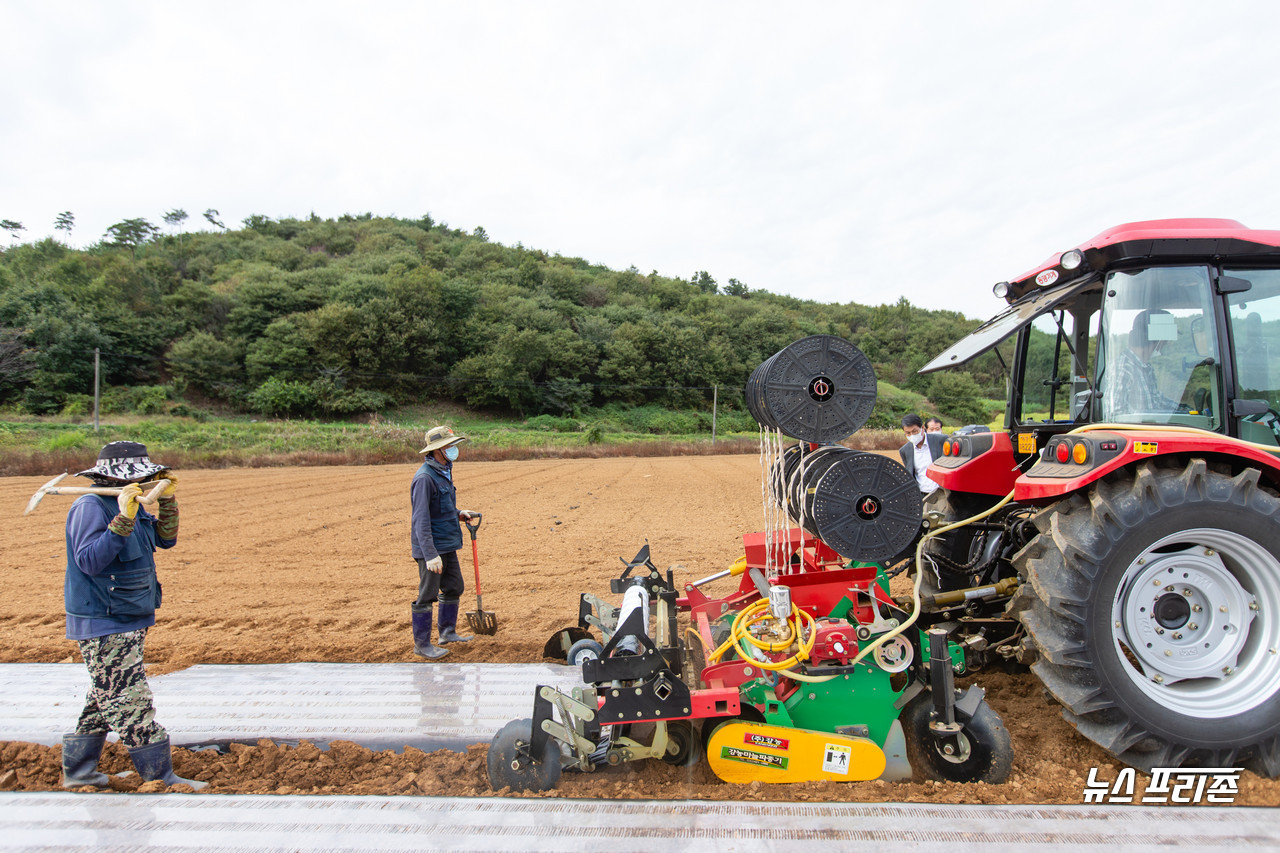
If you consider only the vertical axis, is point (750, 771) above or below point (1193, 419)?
below

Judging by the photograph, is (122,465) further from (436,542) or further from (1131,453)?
(1131,453)

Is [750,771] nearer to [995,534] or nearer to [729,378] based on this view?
[995,534]

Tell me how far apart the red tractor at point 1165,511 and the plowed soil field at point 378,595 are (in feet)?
1.22

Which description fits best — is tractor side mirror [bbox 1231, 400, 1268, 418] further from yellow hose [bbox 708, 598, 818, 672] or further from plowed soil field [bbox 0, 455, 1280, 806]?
yellow hose [bbox 708, 598, 818, 672]

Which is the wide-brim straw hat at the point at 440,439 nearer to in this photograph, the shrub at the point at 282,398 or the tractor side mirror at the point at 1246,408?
the tractor side mirror at the point at 1246,408

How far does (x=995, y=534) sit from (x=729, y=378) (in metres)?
44.0

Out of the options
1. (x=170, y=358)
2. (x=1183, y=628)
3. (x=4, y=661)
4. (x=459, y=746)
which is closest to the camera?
(x=1183, y=628)

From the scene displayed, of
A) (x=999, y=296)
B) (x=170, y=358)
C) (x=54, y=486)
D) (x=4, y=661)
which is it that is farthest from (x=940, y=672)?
(x=170, y=358)

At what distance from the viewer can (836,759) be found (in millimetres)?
2949

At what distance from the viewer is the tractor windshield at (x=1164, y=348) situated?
10.9 feet

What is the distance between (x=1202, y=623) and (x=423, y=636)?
4.72 m

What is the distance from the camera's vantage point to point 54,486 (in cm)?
328

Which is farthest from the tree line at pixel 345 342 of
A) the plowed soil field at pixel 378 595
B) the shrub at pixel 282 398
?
the plowed soil field at pixel 378 595

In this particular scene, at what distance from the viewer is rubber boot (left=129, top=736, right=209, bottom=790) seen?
324 cm
